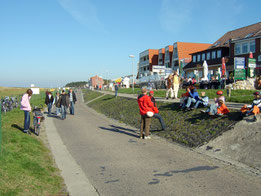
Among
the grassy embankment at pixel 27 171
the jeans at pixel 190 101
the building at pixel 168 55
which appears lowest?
the grassy embankment at pixel 27 171

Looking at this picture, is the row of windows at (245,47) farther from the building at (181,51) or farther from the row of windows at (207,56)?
the building at (181,51)

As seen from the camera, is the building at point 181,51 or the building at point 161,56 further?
the building at point 161,56

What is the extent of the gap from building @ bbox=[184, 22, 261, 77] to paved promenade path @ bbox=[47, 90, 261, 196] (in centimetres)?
2919

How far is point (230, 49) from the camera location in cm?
3781

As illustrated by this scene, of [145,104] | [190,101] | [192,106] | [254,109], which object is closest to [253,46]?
[192,106]

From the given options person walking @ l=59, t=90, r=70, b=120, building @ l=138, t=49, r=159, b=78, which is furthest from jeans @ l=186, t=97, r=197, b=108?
building @ l=138, t=49, r=159, b=78

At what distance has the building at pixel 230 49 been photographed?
112 ft

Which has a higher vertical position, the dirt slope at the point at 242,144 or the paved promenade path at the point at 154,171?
the dirt slope at the point at 242,144

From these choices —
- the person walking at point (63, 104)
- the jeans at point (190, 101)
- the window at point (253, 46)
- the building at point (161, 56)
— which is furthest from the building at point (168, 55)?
the jeans at point (190, 101)

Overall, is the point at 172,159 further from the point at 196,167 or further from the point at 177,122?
the point at 177,122

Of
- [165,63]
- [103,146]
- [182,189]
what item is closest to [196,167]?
[182,189]

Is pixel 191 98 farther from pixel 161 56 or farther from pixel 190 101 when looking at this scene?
pixel 161 56

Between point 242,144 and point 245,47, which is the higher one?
point 245,47

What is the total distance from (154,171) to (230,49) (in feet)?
117
